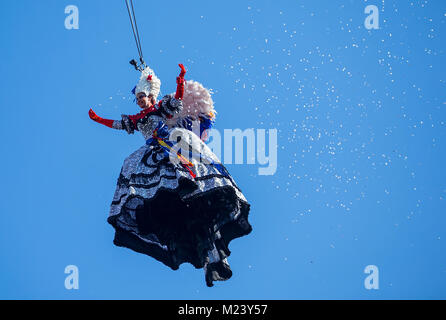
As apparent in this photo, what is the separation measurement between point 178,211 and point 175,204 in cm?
13

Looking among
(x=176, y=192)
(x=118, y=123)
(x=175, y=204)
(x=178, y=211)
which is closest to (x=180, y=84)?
(x=118, y=123)

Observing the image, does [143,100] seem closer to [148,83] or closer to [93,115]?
[148,83]

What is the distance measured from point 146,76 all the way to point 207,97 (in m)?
1.13

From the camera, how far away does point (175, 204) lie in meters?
11.9

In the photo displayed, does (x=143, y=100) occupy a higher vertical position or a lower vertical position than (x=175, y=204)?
higher

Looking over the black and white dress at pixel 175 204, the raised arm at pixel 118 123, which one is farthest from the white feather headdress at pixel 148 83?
the raised arm at pixel 118 123

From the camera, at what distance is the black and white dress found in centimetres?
1147

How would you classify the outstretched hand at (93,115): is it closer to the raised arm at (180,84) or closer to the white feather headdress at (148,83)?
Answer: the white feather headdress at (148,83)

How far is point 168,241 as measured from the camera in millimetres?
12086

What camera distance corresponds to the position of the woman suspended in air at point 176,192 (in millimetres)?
11500

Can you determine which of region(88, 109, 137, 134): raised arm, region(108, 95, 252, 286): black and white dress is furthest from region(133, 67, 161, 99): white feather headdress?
region(88, 109, 137, 134): raised arm

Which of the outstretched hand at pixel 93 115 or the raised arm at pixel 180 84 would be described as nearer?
the raised arm at pixel 180 84
